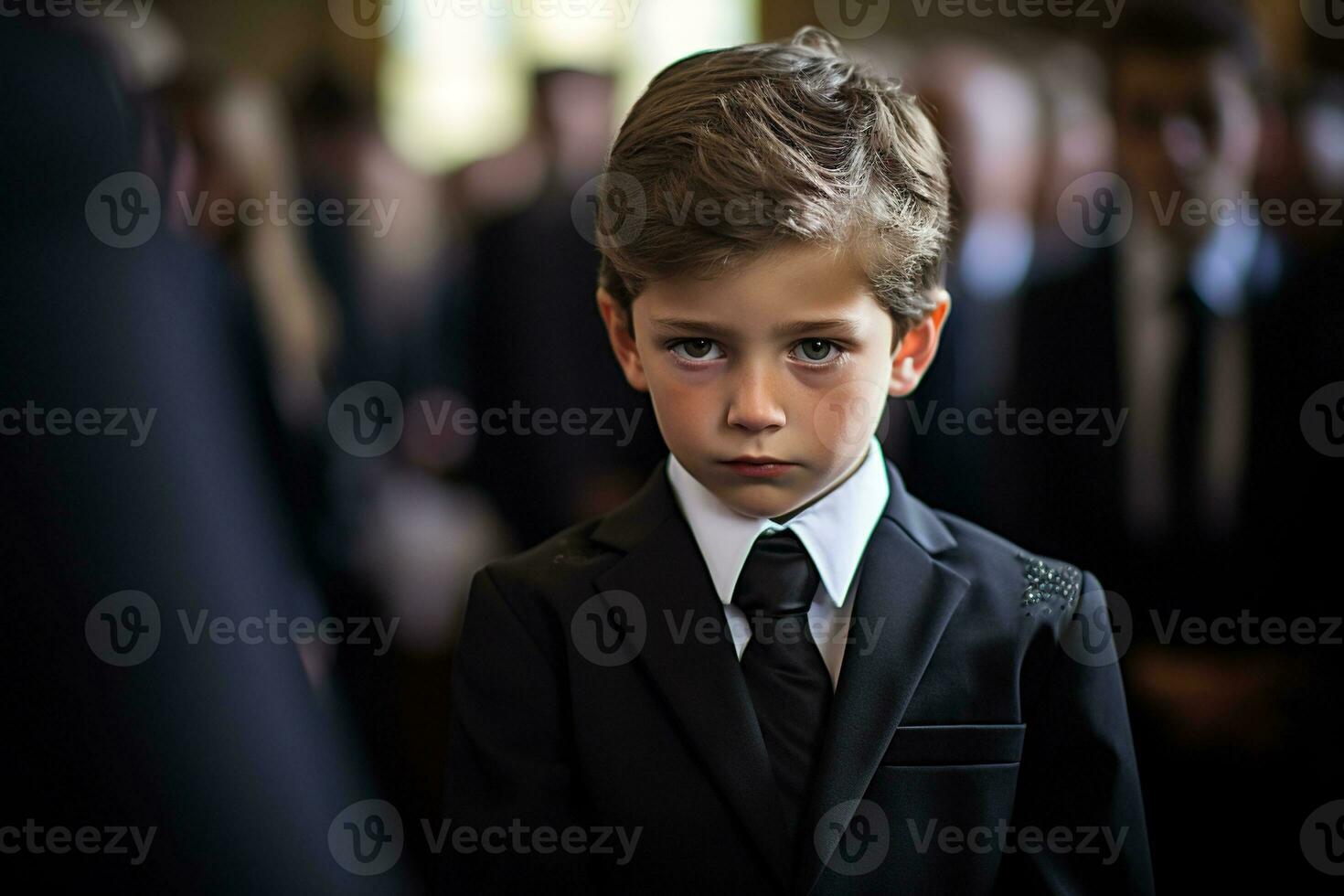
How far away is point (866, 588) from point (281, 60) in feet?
9.74

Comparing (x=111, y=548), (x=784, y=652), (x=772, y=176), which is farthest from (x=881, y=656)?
(x=111, y=548)

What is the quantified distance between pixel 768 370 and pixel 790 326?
30 mm

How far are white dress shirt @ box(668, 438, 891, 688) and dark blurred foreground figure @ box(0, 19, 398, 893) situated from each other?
1.09ft

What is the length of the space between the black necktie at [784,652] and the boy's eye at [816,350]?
0.43 ft

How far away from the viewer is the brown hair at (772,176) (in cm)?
73

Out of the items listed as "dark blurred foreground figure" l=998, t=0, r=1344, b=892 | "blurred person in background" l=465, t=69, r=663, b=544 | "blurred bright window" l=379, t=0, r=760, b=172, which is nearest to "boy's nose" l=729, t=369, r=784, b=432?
"dark blurred foreground figure" l=998, t=0, r=1344, b=892

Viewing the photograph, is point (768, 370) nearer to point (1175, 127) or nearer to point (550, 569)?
point (550, 569)

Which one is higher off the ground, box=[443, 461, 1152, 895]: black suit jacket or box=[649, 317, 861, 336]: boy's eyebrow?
box=[649, 317, 861, 336]: boy's eyebrow

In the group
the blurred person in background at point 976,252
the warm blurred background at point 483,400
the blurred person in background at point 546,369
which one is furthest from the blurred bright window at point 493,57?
the blurred person in background at point 546,369

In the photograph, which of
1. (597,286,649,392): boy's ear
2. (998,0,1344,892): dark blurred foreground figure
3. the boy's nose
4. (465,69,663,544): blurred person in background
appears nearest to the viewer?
the boy's nose

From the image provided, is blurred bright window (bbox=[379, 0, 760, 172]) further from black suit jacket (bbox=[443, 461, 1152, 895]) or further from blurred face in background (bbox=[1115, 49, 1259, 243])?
black suit jacket (bbox=[443, 461, 1152, 895])

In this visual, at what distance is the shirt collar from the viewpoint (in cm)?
80

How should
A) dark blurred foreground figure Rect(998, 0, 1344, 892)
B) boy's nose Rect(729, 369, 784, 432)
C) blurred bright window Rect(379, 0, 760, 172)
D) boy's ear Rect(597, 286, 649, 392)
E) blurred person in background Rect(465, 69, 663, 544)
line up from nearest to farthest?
boy's nose Rect(729, 369, 784, 432) → boy's ear Rect(597, 286, 649, 392) → dark blurred foreground figure Rect(998, 0, 1344, 892) → blurred person in background Rect(465, 69, 663, 544) → blurred bright window Rect(379, 0, 760, 172)

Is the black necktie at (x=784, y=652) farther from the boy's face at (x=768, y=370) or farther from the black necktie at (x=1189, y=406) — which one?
the black necktie at (x=1189, y=406)
